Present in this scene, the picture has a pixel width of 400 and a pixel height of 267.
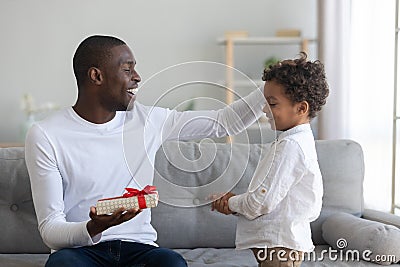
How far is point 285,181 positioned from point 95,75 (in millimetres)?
623

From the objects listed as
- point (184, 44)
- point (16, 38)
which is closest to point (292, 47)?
point (184, 44)

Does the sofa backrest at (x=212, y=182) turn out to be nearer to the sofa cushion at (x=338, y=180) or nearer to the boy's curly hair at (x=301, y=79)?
the sofa cushion at (x=338, y=180)

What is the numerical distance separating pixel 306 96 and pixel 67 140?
0.69m

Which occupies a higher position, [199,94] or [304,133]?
[199,94]

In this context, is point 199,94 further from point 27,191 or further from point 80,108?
point 27,191

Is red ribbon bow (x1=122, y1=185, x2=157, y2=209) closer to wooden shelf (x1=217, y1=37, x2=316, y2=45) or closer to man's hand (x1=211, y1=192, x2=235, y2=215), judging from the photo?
man's hand (x1=211, y1=192, x2=235, y2=215)

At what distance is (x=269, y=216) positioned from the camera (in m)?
1.93

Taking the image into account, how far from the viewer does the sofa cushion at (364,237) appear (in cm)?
222

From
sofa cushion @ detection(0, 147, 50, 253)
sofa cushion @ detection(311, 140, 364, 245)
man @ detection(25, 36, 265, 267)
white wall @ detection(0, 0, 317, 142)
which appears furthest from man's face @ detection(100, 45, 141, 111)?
white wall @ detection(0, 0, 317, 142)

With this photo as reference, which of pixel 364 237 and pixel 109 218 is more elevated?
pixel 109 218

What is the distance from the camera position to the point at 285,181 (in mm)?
1884

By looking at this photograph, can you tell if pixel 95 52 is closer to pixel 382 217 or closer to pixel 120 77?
pixel 120 77

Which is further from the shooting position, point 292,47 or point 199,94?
point 292,47

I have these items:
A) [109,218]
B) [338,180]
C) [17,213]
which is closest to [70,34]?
[17,213]
